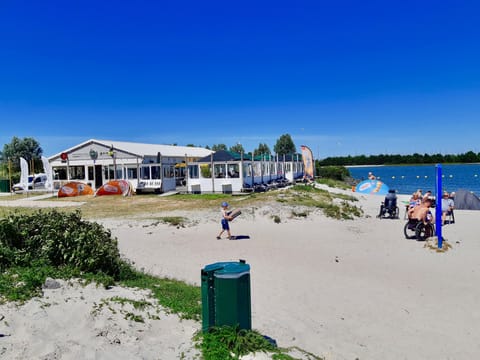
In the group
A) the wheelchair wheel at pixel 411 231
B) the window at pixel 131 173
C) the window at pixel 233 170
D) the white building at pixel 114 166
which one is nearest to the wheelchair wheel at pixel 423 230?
the wheelchair wheel at pixel 411 231

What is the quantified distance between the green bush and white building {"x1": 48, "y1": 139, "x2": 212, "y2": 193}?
23.1 m

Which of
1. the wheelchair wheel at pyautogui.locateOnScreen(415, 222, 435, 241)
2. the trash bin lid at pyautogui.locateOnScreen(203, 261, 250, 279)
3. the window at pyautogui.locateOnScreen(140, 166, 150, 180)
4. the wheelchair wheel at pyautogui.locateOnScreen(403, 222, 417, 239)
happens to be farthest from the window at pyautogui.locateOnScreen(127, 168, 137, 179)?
the trash bin lid at pyautogui.locateOnScreen(203, 261, 250, 279)

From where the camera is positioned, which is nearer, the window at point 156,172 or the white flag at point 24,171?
the window at point 156,172

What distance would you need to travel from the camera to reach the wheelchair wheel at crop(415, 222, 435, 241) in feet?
38.1

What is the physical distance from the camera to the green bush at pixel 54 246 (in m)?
5.61

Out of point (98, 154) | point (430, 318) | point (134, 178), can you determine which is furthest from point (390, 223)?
point (98, 154)

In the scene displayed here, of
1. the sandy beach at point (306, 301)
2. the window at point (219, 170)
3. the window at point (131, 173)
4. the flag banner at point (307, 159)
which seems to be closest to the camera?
the sandy beach at point (306, 301)

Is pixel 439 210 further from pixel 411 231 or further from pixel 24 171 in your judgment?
pixel 24 171

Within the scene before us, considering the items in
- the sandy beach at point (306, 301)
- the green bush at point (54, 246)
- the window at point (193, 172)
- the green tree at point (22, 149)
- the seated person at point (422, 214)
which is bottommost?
the sandy beach at point (306, 301)

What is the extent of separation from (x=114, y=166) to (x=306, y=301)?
87.5 feet

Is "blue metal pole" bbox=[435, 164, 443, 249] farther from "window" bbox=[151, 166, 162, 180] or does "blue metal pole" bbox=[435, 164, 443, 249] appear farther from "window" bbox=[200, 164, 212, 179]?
"window" bbox=[151, 166, 162, 180]

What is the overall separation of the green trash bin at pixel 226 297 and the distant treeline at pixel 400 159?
11779 centimetres

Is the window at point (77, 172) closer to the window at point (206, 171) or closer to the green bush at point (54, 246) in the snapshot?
the window at point (206, 171)

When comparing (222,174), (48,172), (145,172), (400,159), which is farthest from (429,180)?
(400,159)
